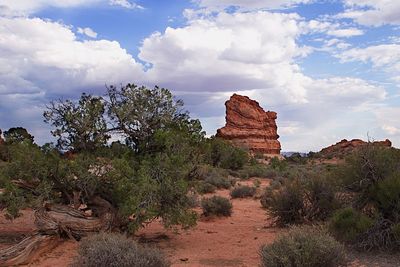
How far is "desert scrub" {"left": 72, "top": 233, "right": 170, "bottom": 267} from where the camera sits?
7.45 metres

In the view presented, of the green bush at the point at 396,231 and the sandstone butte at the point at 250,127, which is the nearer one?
the green bush at the point at 396,231

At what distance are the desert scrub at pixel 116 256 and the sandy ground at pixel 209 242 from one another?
1.53 m

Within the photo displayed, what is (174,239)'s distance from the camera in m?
12.4

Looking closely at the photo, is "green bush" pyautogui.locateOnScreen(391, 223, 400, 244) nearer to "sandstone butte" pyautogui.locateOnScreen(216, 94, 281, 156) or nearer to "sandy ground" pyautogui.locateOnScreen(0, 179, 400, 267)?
"sandy ground" pyautogui.locateOnScreen(0, 179, 400, 267)

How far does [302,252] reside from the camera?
7.39 metres

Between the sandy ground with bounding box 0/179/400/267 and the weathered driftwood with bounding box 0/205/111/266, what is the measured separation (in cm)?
19

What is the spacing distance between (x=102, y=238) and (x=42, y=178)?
3.35 meters

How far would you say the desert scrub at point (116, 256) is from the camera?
293 inches

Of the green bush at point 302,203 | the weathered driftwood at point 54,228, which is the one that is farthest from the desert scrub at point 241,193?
the weathered driftwood at point 54,228

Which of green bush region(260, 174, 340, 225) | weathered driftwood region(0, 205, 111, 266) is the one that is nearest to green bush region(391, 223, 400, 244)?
green bush region(260, 174, 340, 225)

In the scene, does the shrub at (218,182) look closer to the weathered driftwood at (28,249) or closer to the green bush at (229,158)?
the green bush at (229,158)

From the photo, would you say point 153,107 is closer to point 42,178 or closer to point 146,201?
point 146,201

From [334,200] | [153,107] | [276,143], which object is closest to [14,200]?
[153,107]

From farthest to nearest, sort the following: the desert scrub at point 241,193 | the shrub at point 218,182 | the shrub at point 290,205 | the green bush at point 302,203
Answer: the shrub at point 218,182 → the desert scrub at point 241,193 → the shrub at point 290,205 → the green bush at point 302,203
